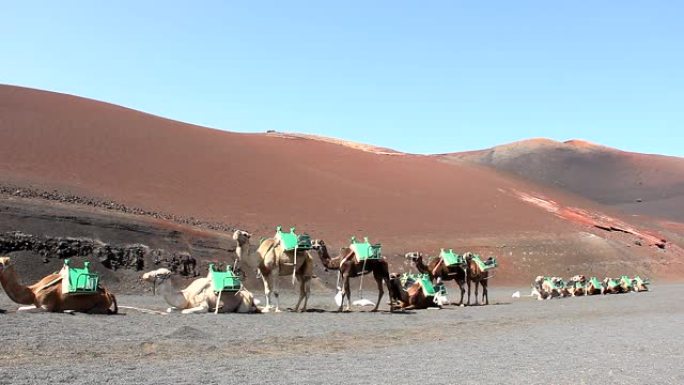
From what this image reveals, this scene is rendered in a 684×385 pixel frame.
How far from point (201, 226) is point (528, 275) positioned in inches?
958

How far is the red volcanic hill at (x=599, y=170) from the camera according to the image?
149m

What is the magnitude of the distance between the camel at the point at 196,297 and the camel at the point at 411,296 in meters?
6.34

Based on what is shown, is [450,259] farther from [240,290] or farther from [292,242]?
[240,290]

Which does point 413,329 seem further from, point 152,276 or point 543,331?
point 152,276

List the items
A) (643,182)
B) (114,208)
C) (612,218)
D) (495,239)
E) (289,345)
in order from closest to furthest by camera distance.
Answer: (289,345) → (114,208) → (495,239) → (612,218) → (643,182)

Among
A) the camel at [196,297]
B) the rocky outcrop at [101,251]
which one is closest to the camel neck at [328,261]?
the camel at [196,297]

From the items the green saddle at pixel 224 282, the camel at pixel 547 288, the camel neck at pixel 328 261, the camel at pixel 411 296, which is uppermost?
the camel neck at pixel 328 261

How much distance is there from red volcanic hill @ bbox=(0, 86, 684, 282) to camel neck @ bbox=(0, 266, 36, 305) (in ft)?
80.1

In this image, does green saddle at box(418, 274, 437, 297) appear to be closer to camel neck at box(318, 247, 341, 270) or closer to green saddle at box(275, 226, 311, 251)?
camel neck at box(318, 247, 341, 270)

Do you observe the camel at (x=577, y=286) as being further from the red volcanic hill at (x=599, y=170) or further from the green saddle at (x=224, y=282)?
the red volcanic hill at (x=599, y=170)

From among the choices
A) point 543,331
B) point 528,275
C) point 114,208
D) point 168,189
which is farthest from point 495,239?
point 543,331

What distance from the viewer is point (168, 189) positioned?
4838cm

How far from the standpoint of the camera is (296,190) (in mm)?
59812

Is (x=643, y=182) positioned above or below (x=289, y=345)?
above
